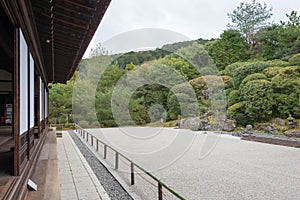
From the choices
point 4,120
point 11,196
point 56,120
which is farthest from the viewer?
point 56,120

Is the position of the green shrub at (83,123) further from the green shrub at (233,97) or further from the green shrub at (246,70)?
the green shrub at (246,70)

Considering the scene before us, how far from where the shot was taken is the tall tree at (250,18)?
62.1 ft

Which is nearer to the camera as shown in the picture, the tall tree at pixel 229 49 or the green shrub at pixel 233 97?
the green shrub at pixel 233 97

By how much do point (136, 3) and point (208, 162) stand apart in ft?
49.6

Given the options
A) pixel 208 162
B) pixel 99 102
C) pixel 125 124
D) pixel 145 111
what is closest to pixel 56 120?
pixel 99 102

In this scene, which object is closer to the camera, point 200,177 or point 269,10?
point 200,177

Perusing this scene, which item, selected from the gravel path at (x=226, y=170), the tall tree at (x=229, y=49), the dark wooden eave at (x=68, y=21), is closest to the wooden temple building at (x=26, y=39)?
the dark wooden eave at (x=68, y=21)

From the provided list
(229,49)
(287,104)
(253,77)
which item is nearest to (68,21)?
(287,104)

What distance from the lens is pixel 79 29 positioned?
2.48 meters

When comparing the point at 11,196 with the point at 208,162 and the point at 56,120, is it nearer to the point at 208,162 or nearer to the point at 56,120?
the point at 208,162

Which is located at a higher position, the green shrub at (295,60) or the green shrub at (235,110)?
the green shrub at (295,60)

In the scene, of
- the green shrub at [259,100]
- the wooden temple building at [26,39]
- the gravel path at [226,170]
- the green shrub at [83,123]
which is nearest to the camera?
the wooden temple building at [26,39]

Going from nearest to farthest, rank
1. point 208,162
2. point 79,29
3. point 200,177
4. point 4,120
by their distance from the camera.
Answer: point 79,29, point 200,177, point 208,162, point 4,120

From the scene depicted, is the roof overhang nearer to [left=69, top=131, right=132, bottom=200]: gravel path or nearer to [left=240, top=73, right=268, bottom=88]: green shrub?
[left=69, top=131, right=132, bottom=200]: gravel path
